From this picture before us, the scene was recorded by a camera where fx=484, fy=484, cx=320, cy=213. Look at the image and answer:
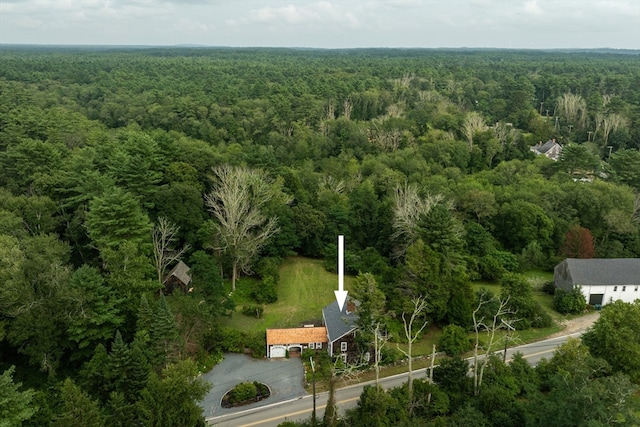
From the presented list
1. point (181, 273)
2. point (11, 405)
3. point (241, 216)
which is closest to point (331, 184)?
point (241, 216)

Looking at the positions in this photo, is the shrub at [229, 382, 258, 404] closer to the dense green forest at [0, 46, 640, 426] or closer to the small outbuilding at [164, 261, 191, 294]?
the dense green forest at [0, 46, 640, 426]

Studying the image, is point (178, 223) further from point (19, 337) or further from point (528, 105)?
point (528, 105)

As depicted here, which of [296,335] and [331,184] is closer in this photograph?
[296,335]

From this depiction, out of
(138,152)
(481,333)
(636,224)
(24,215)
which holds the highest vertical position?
(138,152)

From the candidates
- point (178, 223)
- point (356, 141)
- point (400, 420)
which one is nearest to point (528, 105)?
point (356, 141)

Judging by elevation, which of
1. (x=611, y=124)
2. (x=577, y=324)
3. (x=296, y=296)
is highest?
(x=611, y=124)

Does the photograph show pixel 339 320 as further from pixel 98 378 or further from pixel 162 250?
pixel 98 378

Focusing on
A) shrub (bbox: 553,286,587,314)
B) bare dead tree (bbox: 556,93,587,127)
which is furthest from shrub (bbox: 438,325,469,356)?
bare dead tree (bbox: 556,93,587,127)
